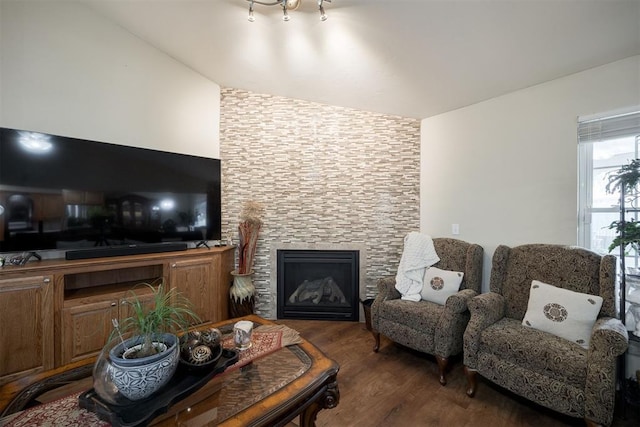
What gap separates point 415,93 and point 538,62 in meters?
0.93

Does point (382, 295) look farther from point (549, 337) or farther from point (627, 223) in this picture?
point (627, 223)

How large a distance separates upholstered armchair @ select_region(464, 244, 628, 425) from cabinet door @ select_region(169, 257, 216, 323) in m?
2.25

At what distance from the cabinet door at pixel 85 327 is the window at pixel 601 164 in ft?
12.6

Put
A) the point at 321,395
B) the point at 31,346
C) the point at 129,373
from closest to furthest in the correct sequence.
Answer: the point at 129,373, the point at 321,395, the point at 31,346

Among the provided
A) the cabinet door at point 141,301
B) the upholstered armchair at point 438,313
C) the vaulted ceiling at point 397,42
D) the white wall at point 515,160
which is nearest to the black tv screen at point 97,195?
the cabinet door at point 141,301

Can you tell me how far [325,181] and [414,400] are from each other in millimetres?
2217

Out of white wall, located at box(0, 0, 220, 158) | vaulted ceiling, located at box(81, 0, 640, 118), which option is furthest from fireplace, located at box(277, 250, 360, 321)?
vaulted ceiling, located at box(81, 0, 640, 118)

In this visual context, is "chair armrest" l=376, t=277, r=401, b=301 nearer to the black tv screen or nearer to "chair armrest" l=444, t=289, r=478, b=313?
"chair armrest" l=444, t=289, r=478, b=313

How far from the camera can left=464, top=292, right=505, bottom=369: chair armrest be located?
1.81 m

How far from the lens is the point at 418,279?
2498 millimetres

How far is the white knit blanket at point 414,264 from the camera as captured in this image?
2.47 meters

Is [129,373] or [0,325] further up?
[129,373]

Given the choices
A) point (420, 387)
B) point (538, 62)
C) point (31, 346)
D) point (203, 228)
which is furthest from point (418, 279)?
point (31, 346)

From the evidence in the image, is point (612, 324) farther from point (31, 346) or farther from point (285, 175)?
point (31, 346)
